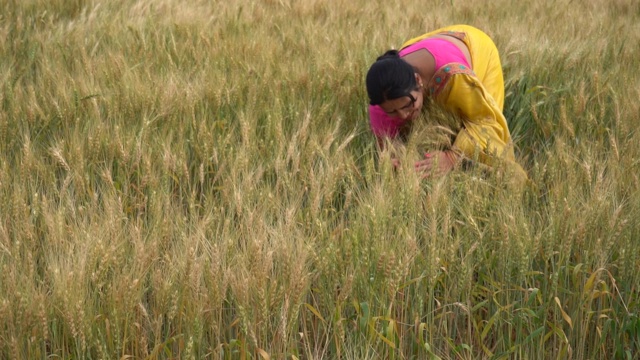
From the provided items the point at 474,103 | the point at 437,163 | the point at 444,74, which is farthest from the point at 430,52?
the point at 437,163

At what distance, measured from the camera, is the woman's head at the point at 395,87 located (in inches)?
94.0

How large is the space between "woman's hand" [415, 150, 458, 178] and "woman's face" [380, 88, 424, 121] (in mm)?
181

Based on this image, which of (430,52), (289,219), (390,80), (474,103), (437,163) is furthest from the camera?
(430,52)

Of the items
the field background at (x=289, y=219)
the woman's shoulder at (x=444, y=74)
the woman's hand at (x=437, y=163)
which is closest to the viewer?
the field background at (x=289, y=219)

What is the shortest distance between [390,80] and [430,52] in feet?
1.23

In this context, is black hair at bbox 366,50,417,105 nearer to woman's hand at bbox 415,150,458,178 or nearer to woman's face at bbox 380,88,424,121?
woman's face at bbox 380,88,424,121

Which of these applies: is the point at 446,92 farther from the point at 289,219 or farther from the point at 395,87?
the point at 289,219

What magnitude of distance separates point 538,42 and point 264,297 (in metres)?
2.39

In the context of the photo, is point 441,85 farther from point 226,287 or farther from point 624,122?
point 226,287

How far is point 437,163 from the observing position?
81.2 inches

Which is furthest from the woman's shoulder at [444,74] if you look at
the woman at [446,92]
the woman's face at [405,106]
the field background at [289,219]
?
the field background at [289,219]

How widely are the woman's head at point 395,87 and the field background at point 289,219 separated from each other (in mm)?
194

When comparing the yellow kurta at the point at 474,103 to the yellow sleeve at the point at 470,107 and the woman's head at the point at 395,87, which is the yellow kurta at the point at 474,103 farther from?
the woman's head at the point at 395,87

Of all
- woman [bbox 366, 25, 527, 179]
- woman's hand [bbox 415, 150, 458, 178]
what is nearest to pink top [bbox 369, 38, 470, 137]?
woman [bbox 366, 25, 527, 179]
